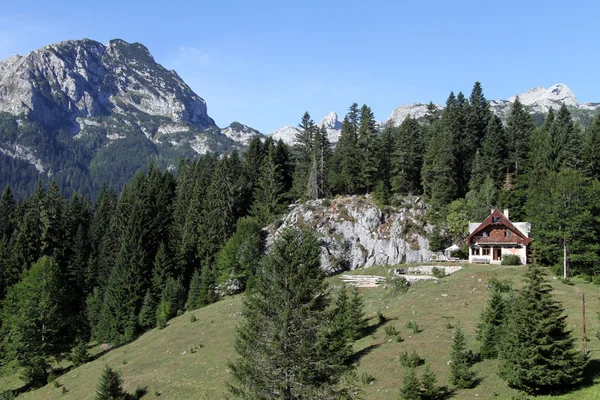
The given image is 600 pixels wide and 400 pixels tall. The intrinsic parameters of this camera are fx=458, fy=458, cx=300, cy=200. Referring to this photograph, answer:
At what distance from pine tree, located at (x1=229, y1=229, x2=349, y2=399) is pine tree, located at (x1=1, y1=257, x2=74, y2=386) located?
157 feet

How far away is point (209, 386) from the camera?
38.3m

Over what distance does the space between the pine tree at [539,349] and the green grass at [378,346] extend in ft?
3.64

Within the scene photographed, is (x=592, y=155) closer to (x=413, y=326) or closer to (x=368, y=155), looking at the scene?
(x=368, y=155)

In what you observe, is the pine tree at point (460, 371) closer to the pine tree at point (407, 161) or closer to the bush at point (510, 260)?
the bush at point (510, 260)

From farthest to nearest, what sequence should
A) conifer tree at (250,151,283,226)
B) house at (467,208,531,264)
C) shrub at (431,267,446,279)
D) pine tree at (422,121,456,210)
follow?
conifer tree at (250,151,283,226), pine tree at (422,121,456,210), house at (467,208,531,264), shrub at (431,267,446,279)

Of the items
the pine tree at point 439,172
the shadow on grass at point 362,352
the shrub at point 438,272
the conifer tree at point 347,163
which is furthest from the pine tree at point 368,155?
the shadow on grass at point 362,352

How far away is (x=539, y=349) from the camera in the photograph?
1032 inches

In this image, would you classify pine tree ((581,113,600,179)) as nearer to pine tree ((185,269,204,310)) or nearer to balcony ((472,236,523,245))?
balcony ((472,236,523,245))

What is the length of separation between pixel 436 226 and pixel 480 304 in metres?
28.1

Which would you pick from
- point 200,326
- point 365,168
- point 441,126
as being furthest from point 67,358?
point 441,126

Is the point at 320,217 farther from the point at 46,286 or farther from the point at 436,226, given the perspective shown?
the point at 46,286

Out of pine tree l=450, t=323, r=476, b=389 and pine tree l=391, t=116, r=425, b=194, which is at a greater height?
pine tree l=391, t=116, r=425, b=194

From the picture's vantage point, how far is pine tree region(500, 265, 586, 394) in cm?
2589

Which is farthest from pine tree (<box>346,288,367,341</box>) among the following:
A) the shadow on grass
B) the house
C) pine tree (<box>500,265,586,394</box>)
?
the house
